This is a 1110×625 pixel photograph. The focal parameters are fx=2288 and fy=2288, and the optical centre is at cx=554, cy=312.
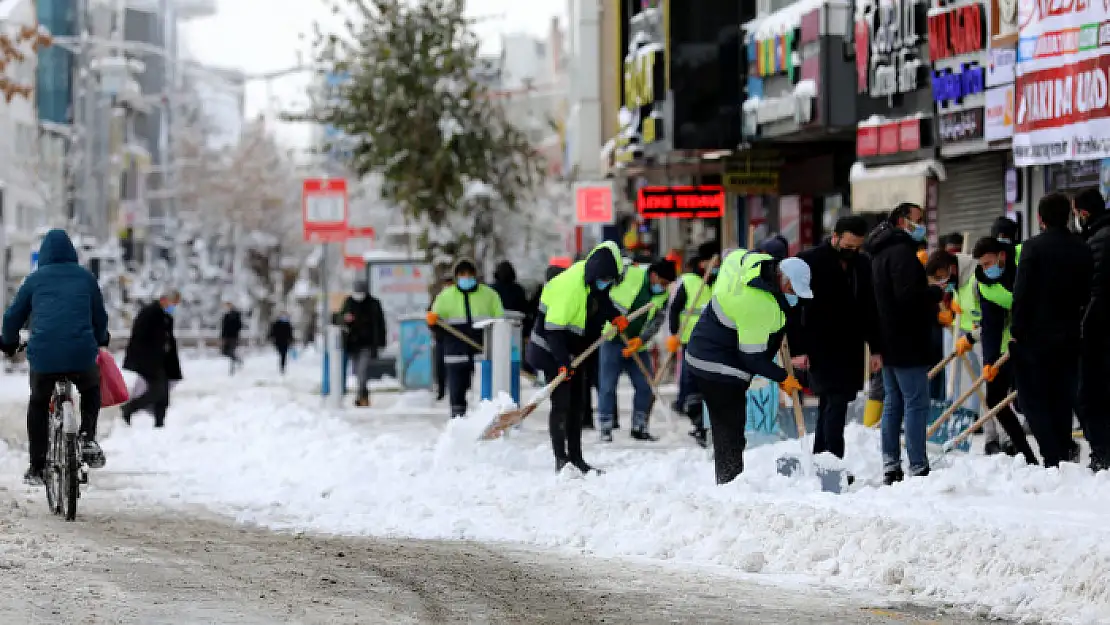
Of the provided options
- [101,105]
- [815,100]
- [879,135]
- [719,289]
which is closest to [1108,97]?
[719,289]

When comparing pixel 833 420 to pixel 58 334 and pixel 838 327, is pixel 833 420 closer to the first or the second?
pixel 838 327

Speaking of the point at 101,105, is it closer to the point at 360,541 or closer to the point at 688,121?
the point at 688,121

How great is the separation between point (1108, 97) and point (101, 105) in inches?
2220

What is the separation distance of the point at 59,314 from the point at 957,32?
462 inches

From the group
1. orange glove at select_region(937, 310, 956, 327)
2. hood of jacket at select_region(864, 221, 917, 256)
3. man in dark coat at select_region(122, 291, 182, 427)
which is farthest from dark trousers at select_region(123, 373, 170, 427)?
hood of jacket at select_region(864, 221, 917, 256)

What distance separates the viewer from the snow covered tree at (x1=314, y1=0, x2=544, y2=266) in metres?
33.8

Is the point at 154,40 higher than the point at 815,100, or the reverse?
the point at 154,40

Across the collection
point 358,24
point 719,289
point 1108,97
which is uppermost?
point 358,24

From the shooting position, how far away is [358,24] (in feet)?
114

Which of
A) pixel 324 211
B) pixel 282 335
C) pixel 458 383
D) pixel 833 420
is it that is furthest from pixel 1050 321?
pixel 282 335

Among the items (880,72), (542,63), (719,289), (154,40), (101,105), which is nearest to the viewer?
(719,289)

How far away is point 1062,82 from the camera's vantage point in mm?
17609

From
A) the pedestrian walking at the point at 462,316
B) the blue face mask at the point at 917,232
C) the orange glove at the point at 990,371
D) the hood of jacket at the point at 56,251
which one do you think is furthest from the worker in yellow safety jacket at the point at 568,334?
the pedestrian walking at the point at 462,316

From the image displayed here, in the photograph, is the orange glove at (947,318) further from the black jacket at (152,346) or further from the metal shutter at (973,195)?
the black jacket at (152,346)
